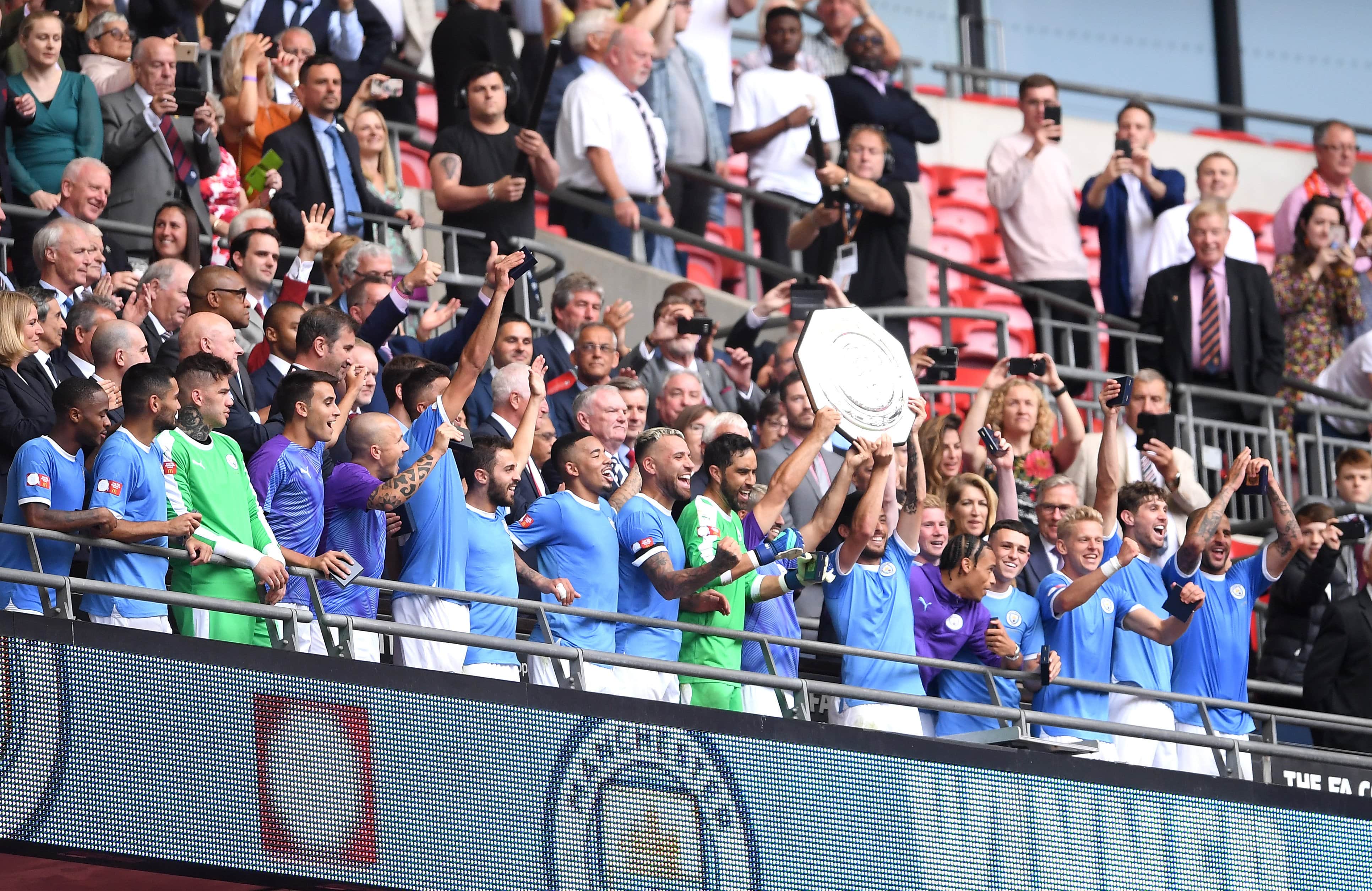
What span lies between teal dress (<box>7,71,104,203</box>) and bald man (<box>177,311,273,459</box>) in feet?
8.73

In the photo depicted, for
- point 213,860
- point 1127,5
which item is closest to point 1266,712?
point 213,860

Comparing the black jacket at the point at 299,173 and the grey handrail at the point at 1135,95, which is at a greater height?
the grey handrail at the point at 1135,95

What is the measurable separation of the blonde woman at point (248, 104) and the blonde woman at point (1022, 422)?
355 cm

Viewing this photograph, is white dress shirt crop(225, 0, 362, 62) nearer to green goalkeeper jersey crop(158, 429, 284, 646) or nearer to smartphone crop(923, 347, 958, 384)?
smartphone crop(923, 347, 958, 384)

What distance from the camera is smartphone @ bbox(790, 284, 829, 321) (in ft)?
34.8

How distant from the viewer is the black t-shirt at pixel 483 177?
11227 millimetres

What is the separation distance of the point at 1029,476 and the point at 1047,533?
2.77 ft

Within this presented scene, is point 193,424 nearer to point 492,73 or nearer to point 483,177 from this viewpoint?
point 483,177

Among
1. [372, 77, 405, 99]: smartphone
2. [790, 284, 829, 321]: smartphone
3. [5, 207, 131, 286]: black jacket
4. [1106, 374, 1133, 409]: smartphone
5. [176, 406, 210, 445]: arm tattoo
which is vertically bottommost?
[1106, 374, 1133, 409]: smartphone

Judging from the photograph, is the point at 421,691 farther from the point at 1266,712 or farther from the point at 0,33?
the point at 0,33

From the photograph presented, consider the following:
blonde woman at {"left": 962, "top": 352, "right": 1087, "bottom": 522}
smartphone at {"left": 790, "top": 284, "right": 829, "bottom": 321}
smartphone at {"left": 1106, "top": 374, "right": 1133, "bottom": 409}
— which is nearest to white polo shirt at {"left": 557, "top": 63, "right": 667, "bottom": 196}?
smartphone at {"left": 790, "top": 284, "right": 829, "bottom": 321}

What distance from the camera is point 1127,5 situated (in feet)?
58.7

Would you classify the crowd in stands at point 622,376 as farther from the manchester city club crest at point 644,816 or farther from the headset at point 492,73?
the manchester city club crest at point 644,816

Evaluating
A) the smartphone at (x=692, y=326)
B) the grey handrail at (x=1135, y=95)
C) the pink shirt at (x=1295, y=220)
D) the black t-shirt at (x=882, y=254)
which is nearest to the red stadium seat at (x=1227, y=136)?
the grey handrail at (x=1135, y=95)
